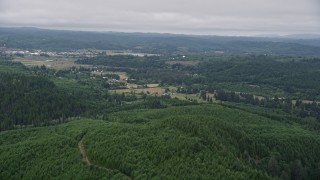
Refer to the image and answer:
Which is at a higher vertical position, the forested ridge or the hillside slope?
the hillside slope

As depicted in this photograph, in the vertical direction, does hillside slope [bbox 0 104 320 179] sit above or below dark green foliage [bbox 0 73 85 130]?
above

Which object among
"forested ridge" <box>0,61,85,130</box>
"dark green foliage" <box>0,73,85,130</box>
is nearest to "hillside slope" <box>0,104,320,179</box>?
"dark green foliage" <box>0,73,85,130</box>

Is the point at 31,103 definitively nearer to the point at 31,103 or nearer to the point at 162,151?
the point at 31,103

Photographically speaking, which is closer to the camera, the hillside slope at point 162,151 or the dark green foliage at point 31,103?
the hillside slope at point 162,151

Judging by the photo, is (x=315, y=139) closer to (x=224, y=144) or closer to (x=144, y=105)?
(x=224, y=144)

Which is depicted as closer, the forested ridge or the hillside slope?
the hillside slope

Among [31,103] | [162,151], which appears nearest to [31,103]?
[31,103]

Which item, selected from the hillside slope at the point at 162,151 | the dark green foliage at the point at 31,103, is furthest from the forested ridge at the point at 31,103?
the hillside slope at the point at 162,151

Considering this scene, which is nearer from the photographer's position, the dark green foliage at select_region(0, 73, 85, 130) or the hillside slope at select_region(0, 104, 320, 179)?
the hillside slope at select_region(0, 104, 320, 179)

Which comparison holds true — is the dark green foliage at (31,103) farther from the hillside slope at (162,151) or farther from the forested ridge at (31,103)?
the hillside slope at (162,151)

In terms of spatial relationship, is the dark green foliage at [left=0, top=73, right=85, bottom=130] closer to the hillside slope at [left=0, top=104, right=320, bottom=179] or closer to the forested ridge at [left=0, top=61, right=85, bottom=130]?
the forested ridge at [left=0, top=61, right=85, bottom=130]

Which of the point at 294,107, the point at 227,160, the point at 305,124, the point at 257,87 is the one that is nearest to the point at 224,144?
the point at 227,160
